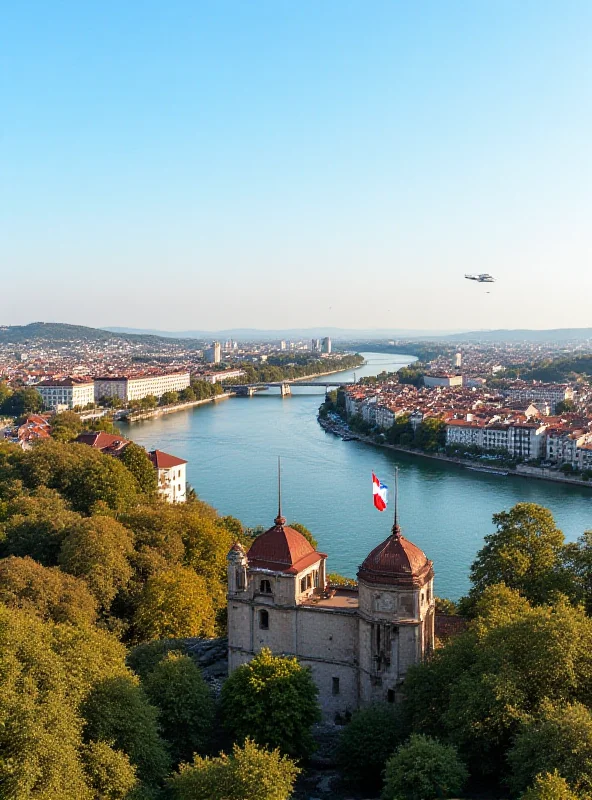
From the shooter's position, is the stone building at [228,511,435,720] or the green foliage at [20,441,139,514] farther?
the green foliage at [20,441,139,514]

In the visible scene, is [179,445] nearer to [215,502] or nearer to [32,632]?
[215,502]

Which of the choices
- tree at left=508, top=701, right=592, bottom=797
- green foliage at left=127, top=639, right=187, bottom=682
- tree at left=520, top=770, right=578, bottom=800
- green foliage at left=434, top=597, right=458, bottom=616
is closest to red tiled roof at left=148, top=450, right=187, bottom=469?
green foliage at left=434, top=597, right=458, bottom=616

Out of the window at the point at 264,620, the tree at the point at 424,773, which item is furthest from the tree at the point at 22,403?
the tree at the point at 424,773

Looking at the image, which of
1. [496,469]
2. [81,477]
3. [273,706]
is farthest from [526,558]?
[496,469]

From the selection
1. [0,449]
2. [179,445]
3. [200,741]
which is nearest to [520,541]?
[200,741]

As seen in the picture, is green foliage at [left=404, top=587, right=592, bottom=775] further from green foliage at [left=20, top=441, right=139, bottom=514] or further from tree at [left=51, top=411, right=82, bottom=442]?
tree at [left=51, top=411, right=82, bottom=442]
